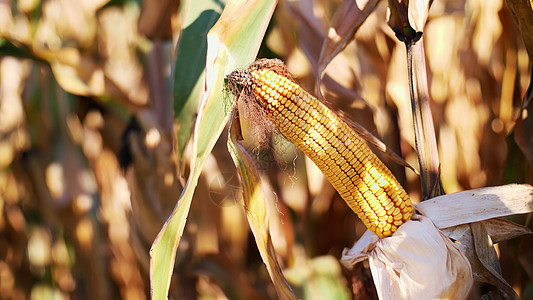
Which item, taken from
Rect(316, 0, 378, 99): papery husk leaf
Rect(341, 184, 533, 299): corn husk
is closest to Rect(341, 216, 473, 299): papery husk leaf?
Rect(341, 184, 533, 299): corn husk

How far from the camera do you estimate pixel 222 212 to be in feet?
3.02

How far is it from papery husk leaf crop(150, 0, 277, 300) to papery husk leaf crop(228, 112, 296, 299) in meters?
0.07

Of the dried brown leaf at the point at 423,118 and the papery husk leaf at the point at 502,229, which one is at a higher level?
the dried brown leaf at the point at 423,118

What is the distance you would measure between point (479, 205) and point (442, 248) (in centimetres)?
9

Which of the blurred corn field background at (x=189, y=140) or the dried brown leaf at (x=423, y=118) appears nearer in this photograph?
the dried brown leaf at (x=423, y=118)

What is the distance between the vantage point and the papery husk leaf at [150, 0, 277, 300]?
1.73 ft

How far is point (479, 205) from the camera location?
0.62 meters

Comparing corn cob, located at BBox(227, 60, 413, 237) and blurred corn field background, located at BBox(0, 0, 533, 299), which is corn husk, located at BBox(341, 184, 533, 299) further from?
blurred corn field background, located at BBox(0, 0, 533, 299)

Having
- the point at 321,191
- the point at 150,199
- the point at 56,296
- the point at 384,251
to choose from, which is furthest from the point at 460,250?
the point at 56,296

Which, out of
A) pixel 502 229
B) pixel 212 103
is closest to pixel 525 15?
pixel 502 229

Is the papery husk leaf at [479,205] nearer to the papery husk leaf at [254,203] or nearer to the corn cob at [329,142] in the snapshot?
the corn cob at [329,142]

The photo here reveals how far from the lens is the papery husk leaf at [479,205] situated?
24.3 inches

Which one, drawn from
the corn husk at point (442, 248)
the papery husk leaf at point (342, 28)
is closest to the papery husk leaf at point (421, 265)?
the corn husk at point (442, 248)

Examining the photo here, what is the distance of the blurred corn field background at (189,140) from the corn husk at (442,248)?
0.56 ft
